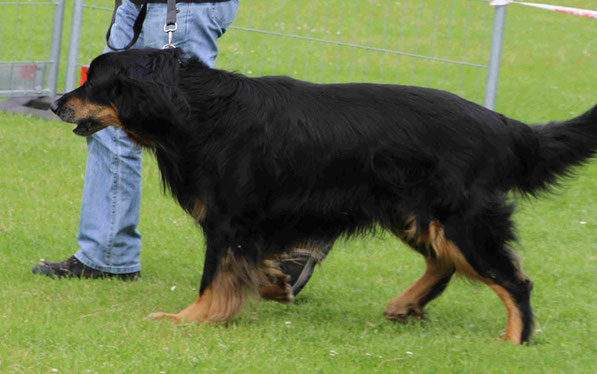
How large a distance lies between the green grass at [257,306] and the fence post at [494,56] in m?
1.10

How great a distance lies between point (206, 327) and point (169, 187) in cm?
74

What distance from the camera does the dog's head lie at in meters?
4.30

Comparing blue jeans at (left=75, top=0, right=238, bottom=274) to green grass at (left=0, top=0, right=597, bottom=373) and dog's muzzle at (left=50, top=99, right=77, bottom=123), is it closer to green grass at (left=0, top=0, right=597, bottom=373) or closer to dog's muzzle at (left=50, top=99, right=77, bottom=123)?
green grass at (left=0, top=0, right=597, bottom=373)

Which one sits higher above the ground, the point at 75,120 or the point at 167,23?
the point at 167,23

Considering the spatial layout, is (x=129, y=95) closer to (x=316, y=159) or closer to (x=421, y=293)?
(x=316, y=159)

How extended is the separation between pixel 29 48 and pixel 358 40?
3.63 meters

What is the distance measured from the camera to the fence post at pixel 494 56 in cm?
789

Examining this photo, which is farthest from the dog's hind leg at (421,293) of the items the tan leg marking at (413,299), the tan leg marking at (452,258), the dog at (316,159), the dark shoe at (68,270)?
the dark shoe at (68,270)

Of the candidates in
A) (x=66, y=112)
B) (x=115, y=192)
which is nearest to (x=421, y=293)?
(x=115, y=192)

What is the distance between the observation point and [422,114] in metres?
4.37

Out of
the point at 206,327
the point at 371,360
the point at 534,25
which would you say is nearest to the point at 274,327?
the point at 206,327

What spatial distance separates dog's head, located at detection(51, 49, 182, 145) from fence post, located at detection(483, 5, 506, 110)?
13.5 feet

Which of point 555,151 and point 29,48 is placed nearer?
point 555,151

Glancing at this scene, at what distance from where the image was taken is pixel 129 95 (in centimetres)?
432
